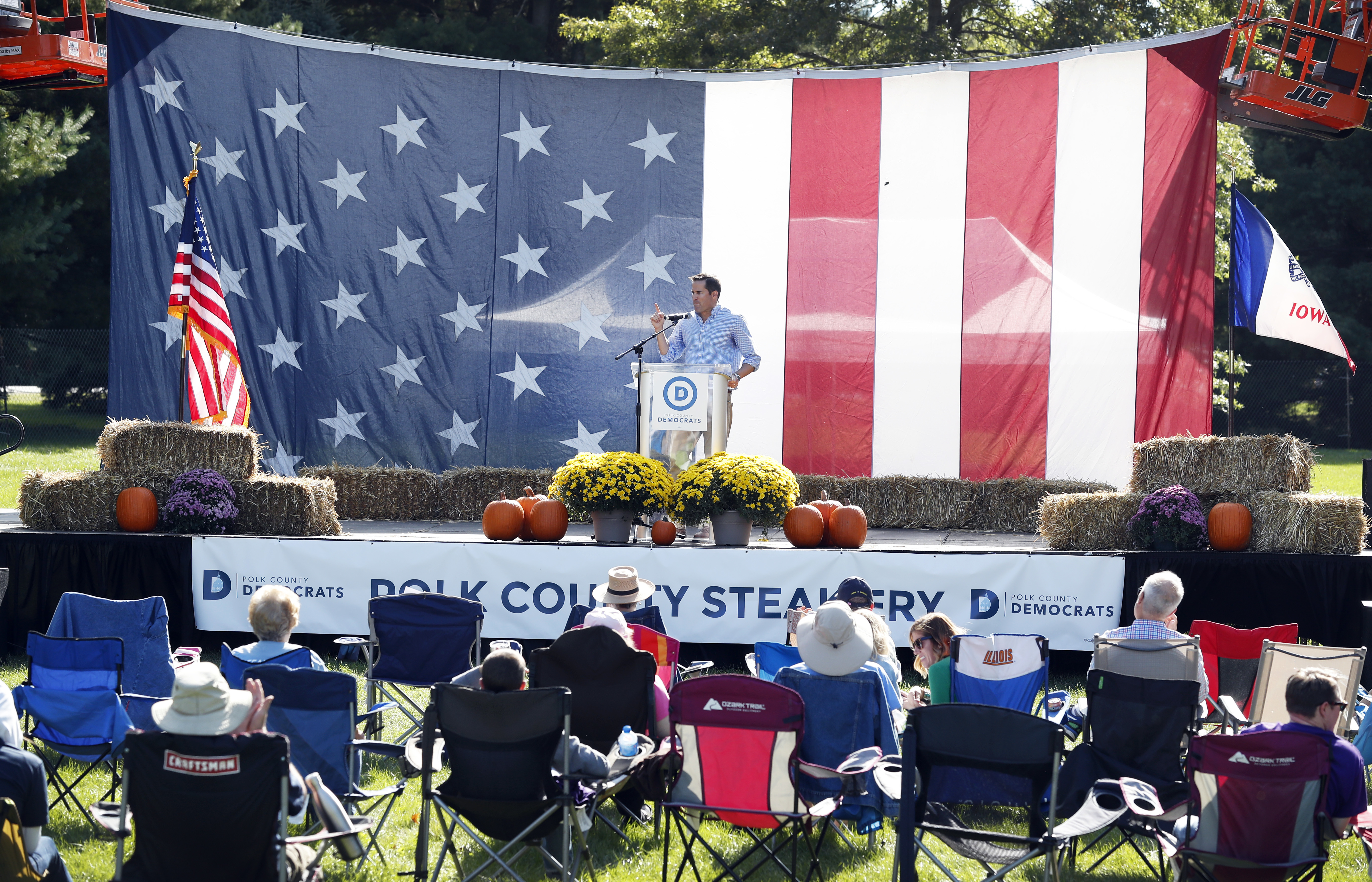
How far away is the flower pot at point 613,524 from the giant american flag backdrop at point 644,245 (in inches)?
138

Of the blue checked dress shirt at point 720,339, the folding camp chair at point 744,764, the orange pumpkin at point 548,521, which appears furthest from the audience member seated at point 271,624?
the blue checked dress shirt at point 720,339

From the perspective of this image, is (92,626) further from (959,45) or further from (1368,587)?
(959,45)

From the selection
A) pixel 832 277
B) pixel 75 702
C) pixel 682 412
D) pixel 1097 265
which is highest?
pixel 1097 265

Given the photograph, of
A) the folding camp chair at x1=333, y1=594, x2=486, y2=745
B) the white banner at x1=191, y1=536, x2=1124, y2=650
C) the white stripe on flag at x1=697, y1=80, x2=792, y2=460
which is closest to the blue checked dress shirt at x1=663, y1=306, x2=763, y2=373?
the white banner at x1=191, y1=536, x2=1124, y2=650

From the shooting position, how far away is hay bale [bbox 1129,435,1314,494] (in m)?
7.30

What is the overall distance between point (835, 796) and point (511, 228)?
7.74 m

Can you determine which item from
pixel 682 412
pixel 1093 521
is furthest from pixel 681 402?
pixel 1093 521

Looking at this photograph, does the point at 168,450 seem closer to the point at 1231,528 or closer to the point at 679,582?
the point at 679,582

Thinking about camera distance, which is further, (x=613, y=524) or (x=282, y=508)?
(x=282, y=508)

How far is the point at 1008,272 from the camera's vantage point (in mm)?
10359

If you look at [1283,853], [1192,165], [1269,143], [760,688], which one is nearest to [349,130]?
[1192,165]

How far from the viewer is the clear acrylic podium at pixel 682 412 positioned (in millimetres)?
7559

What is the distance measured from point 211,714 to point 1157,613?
354 cm

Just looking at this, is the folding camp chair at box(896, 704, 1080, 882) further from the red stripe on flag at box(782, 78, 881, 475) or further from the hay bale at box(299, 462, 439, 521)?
the hay bale at box(299, 462, 439, 521)
